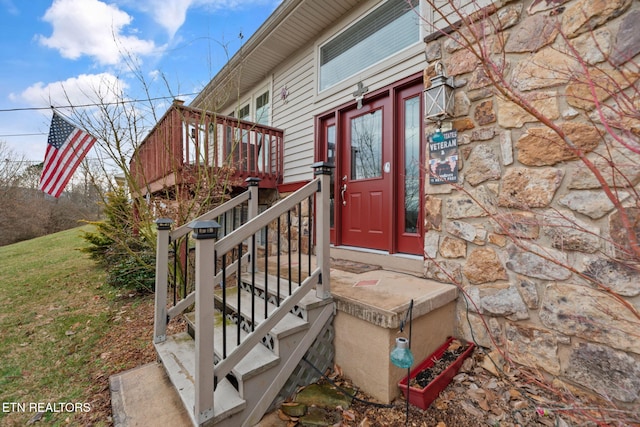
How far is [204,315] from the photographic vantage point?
1.41 m

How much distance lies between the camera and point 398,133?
317 centimetres

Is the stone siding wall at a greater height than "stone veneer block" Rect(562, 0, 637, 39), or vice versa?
"stone veneer block" Rect(562, 0, 637, 39)

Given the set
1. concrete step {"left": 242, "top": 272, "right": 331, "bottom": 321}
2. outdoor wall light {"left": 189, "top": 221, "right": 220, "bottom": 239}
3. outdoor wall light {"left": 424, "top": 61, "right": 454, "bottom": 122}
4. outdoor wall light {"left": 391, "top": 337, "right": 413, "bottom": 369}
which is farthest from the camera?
outdoor wall light {"left": 424, "top": 61, "right": 454, "bottom": 122}

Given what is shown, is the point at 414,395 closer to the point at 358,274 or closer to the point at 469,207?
the point at 358,274

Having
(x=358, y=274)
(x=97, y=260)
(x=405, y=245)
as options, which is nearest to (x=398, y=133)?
(x=405, y=245)

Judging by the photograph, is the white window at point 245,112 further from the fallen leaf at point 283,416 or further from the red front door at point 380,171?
the fallen leaf at point 283,416

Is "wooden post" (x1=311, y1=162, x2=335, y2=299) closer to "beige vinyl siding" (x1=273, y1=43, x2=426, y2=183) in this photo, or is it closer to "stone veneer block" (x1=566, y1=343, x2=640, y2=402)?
"stone veneer block" (x1=566, y1=343, x2=640, y2=402)

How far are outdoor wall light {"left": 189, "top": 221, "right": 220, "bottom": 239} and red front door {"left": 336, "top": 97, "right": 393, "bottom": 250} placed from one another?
2148 mm

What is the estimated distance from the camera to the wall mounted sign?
7.86 ft

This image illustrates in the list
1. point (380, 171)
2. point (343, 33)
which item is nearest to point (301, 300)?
point (380, 171)

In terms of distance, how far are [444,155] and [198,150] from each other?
9.19ft

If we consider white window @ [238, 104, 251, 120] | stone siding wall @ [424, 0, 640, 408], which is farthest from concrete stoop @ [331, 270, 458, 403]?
white window @ [238, 104, 251, 120]

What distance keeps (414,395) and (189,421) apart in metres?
1.35

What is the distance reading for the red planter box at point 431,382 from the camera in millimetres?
1731
